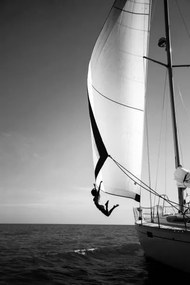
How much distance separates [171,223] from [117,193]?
2.52 meters

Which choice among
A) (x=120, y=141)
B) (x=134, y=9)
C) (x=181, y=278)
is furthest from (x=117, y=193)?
(x=134, y=9)

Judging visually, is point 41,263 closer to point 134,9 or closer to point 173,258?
point 173,258

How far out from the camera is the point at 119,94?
882cm

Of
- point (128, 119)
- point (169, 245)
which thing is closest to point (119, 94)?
point (128, 119)

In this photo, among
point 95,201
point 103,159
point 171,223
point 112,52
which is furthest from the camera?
point 112,52

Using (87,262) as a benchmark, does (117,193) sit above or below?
above

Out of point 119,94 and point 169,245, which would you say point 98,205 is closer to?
point 169,245

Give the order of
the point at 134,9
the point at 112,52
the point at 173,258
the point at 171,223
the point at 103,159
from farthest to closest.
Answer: the point at 134,9 < the point at 112,52 < the point at 171,223 < the point at 103,159 < the point at 173,258

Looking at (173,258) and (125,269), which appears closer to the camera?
(173,258)

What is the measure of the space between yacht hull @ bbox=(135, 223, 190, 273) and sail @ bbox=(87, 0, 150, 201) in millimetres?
1561

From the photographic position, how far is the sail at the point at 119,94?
7740 mm

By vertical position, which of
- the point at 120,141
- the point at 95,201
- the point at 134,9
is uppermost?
the point at 134,9

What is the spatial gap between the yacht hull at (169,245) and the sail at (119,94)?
1.56 meters

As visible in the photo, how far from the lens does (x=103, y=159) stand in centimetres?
732
